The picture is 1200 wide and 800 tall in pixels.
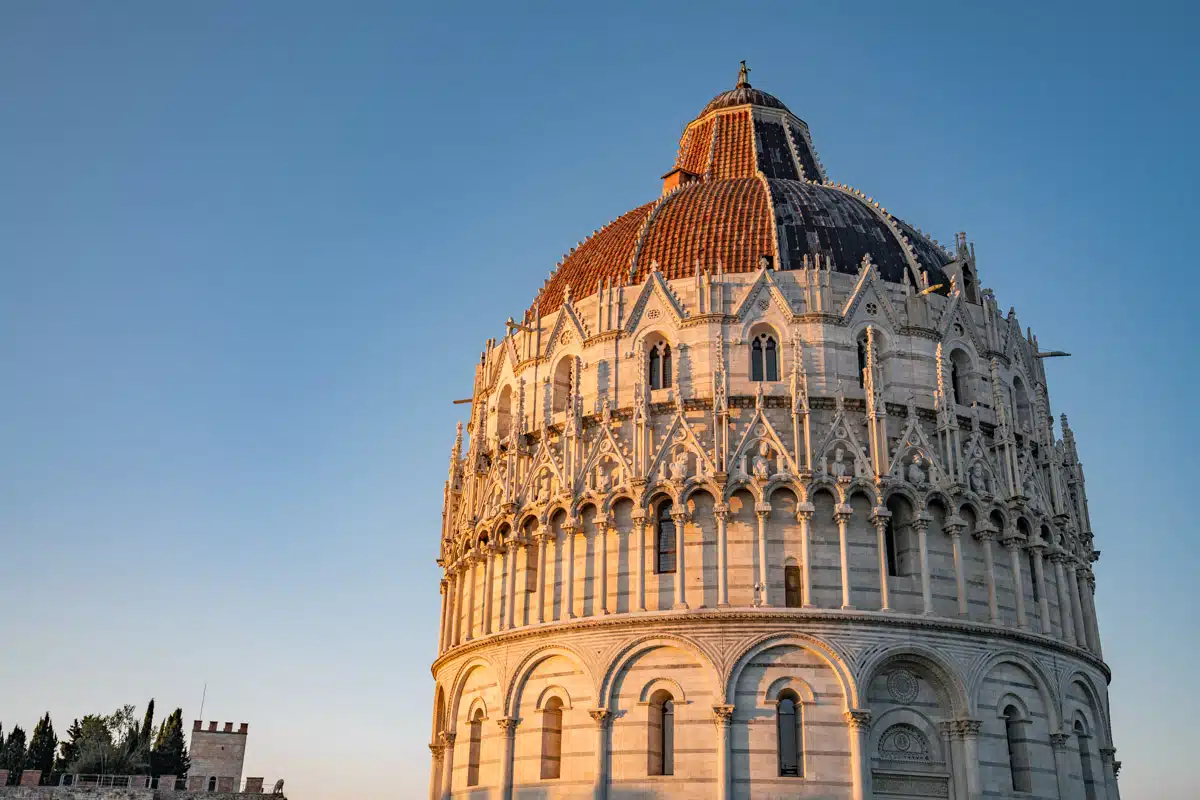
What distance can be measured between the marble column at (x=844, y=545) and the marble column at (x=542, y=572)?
8.66 meters

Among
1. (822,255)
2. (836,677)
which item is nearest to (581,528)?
(836,677)

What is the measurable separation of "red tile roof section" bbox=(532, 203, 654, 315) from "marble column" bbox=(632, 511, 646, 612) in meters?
9.27

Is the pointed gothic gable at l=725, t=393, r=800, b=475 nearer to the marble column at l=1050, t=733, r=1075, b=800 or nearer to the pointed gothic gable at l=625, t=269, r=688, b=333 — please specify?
the pointed gothic gable at l=625, t=269, r=688, b=333

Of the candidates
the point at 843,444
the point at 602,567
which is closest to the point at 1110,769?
the point at 843,444

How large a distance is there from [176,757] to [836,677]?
46.9 metres

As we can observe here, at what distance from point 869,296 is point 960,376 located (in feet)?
13.8

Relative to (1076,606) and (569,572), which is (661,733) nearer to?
(569,572)

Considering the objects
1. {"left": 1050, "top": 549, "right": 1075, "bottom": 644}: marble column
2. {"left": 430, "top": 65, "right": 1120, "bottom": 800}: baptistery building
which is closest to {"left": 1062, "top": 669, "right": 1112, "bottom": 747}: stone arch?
{"left": 430, "top": 65, "right": 1120, "bottom": 800}: baptistery building

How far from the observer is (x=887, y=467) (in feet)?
111

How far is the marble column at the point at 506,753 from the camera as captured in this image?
34.1 metres

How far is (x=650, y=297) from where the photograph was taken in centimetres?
3778

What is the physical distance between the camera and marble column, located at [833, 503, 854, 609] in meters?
32.3

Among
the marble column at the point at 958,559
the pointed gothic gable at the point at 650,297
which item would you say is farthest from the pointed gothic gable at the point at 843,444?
the pointed gothic gable at the point at 650,297

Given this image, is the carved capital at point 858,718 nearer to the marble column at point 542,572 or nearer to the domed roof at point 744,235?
the marble column at point 542,572
